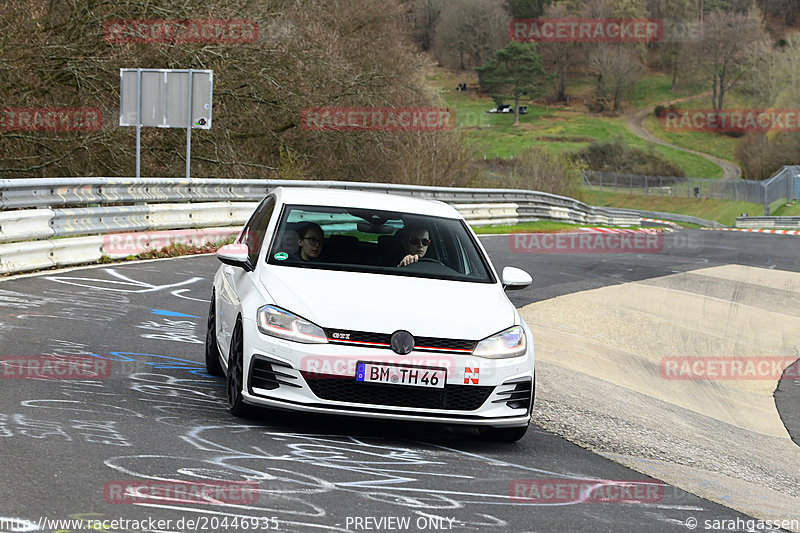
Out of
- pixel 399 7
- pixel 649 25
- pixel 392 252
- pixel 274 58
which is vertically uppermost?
pixel 649 25

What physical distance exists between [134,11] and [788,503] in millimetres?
21056

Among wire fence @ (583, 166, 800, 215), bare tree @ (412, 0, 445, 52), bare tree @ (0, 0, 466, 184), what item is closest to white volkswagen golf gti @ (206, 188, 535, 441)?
bare tree @ (0, 0, 466, 184)

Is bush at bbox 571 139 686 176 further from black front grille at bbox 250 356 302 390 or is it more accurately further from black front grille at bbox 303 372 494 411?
black front grille at bbox 250 356 302 390

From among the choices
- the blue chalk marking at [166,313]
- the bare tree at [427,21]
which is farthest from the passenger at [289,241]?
the bare tree at [427,21]

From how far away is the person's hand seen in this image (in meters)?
7.49

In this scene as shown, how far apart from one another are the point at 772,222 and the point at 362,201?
5022cm

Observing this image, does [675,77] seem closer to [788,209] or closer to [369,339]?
[788,209]

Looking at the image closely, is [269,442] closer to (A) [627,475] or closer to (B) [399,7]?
(A) [627,475]

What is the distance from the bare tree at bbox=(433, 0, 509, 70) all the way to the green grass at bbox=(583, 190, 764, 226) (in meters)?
63.2

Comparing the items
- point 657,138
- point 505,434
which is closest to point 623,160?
point 657,138

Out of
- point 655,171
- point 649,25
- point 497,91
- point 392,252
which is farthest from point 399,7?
point 649,25

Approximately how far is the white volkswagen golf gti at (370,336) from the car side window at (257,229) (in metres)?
0.16

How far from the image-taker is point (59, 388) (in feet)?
23.9

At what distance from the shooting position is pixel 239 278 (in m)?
7.53
